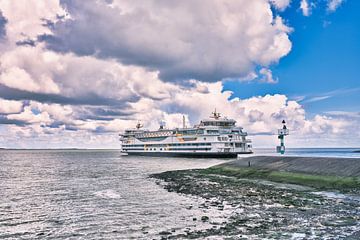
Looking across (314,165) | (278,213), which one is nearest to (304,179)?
(314,165)

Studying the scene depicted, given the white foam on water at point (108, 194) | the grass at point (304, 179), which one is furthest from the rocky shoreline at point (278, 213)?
the white foam on water at point (108, 194)

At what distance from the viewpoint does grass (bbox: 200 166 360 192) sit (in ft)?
113

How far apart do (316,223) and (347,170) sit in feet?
66.0

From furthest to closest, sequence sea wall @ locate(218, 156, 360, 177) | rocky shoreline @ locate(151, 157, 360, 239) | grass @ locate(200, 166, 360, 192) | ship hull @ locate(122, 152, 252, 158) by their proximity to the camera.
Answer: ship hull @ locate(122, 152, 252, 158), sea wall @ locate(218, 156, 360, 177), grass @ locate(200, 166, 360, 192), rocky shoreline @ locate(151, 157, 360, 239)

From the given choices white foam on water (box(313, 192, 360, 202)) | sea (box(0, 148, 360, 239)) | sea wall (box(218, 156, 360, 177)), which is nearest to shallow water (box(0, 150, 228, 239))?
sea (box(0, 148, 360, 239))

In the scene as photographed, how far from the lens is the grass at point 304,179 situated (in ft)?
113

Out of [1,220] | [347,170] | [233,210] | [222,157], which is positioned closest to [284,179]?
[347,170]

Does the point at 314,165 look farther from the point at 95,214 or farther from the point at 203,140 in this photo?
the point at 203,140

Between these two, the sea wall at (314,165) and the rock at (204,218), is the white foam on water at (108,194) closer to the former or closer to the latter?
the rock at (204,218)

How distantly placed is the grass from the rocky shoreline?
1.81m

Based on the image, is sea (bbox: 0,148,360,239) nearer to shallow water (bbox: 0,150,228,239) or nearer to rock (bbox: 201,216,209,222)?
shallow water (bbox: 0,150,228,239)

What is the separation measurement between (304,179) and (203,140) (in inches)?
3176

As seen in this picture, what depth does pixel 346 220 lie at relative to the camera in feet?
70.1

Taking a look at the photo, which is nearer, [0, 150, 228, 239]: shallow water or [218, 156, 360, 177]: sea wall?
[0, 150, 228, 239]: shallow water
